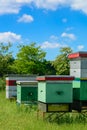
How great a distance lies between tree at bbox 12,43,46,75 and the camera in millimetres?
34875

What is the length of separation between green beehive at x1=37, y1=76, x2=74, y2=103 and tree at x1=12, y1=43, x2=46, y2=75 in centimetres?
2398

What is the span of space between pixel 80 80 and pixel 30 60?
82.3 feet

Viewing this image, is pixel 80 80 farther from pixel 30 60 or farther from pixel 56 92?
pixel 30 60

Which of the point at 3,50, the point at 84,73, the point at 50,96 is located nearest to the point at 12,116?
the point at 50,96

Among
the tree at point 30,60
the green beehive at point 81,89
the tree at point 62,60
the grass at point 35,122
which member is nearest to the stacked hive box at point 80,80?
the green beehive at point 81,89

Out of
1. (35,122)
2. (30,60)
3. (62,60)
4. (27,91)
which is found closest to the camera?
(35,122)

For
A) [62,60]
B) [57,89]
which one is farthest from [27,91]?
[62,60]

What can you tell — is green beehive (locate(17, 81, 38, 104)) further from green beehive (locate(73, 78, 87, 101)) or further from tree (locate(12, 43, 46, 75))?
tree (locate(12, 43, 46, 75))

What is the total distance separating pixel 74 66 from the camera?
11391mm

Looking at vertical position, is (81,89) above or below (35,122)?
above

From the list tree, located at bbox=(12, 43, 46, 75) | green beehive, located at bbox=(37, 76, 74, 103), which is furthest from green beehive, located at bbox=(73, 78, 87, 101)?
tree, located at bbox=(12, 43, 46, 75)

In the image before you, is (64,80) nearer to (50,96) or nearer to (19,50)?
(50,96)

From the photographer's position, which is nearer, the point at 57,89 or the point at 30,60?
the point at 57,89

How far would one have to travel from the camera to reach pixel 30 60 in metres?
35.8
